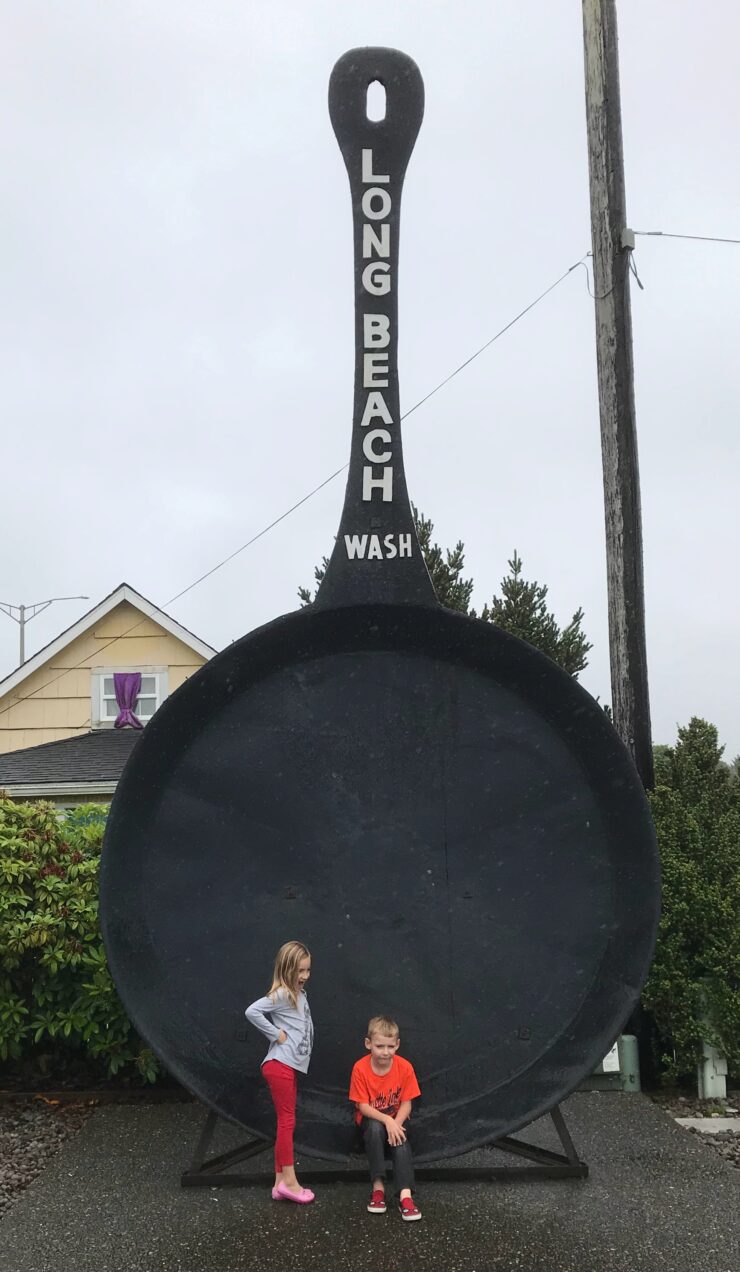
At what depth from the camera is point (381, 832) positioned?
14.5 ft

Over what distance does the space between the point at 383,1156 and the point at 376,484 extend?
2355mm

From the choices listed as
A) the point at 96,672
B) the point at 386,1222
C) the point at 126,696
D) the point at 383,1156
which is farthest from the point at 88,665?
the point at 386,1222

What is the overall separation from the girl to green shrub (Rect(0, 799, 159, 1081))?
1592 mm

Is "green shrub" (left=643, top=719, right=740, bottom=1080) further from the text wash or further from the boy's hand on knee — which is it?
the text wash

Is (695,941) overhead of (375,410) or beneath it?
beneath

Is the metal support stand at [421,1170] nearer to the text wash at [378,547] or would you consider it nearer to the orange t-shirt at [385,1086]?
the orange t-shirt at [385,1086]

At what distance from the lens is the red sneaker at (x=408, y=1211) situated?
3838mm

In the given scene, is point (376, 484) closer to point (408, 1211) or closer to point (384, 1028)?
point (384, 1028)

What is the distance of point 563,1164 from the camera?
4289 millimetres

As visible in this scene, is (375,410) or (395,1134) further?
(375,410)

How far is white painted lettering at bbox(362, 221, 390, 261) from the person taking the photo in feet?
14.4

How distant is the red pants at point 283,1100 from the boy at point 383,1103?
8.5 inches

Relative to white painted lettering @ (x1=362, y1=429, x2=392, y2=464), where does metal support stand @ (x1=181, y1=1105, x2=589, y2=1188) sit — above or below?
below

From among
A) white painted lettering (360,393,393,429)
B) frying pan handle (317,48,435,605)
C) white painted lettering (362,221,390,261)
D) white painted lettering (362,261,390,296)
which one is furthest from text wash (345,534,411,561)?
white painted lettering (362,221,390,261)
